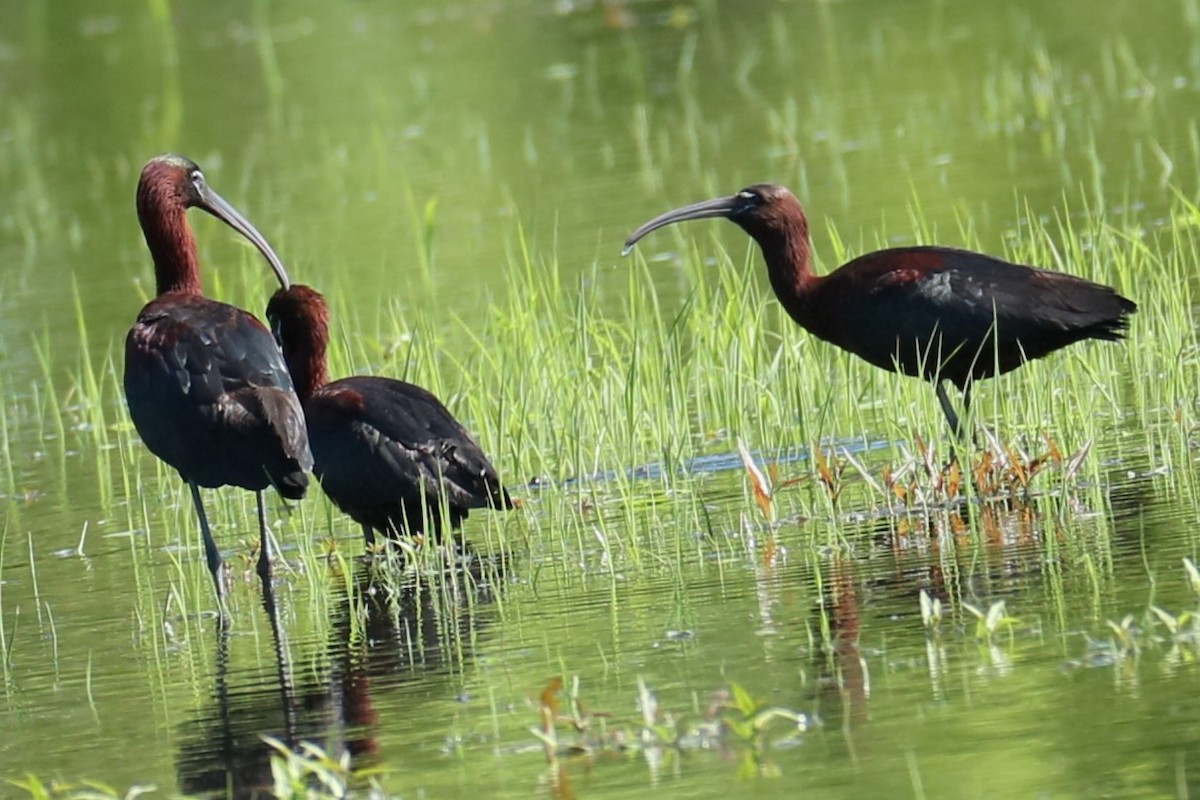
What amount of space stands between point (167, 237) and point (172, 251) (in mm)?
54

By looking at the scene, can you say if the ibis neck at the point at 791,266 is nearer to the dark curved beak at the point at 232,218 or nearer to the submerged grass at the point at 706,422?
the submerged grass at the point at 706,422

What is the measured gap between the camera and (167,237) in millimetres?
8625

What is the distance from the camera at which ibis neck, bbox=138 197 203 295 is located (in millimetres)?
8602

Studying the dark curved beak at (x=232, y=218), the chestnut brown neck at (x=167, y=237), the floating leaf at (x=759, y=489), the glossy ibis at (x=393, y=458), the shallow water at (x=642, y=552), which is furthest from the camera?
the dark curved beak at (x=232, y=218)

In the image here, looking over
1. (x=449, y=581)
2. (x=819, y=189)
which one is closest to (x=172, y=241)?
(x=449, y=581)

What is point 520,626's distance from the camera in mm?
6656

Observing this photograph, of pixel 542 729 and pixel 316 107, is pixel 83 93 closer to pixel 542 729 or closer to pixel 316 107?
pixel 316 107

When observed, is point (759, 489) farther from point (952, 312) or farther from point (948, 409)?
point (952, 312)

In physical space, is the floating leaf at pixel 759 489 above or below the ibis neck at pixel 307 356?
below

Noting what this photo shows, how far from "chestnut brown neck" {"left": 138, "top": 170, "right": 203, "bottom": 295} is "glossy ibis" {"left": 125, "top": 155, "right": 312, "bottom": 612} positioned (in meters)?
0.34

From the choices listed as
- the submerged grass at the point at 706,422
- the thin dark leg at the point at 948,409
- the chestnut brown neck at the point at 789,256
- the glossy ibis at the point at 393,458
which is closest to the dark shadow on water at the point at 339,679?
the submerged grass at the point at 706,422

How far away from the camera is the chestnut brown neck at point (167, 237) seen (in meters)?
8.60

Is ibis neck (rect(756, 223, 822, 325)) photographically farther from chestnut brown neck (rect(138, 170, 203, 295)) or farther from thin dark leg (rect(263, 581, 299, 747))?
thin dark leg (rect(263, 581, 299, 747))

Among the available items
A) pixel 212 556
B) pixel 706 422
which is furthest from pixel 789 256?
pixel 212 556
